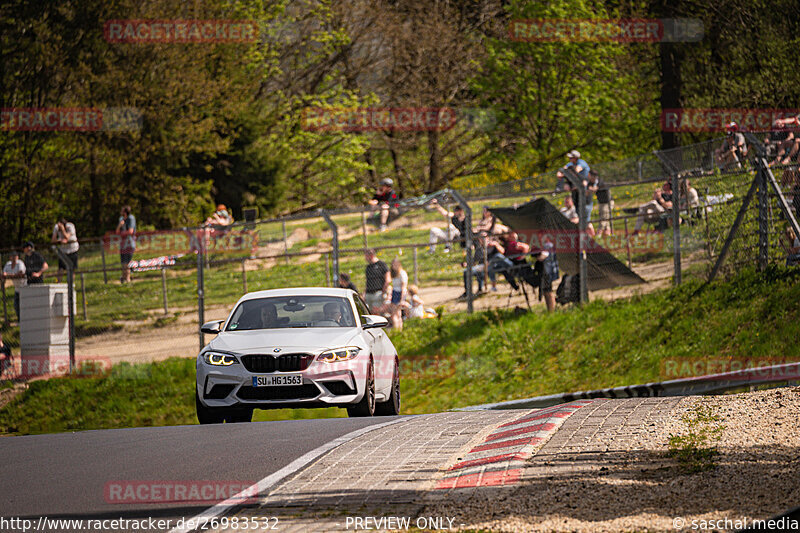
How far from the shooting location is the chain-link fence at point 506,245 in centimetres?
1906

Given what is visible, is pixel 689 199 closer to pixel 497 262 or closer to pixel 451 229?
pixel 497 262

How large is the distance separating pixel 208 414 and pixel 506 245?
34.6 ft

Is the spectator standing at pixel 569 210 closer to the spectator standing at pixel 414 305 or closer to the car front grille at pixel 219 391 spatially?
the spectator standing at pixel 414 305

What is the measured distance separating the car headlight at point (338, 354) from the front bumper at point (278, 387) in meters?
0.06

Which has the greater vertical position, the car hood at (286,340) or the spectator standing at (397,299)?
the car hood at (286,340)

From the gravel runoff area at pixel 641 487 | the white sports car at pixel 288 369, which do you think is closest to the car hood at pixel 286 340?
the white sports car at pixel 288 369

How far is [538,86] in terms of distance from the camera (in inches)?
1903

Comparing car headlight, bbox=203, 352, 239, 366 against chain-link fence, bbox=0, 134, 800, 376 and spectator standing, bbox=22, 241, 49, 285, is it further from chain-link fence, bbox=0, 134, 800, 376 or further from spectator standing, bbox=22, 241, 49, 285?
spectator standing, bbox=22, 241, 49, 285

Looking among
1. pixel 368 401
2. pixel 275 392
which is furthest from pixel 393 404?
pixel 275 392

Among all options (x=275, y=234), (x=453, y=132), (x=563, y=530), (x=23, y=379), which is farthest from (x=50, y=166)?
(x=563, y=530)

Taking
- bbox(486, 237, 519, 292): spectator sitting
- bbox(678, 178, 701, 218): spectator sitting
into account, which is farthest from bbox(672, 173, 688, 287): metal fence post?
bbox(486, 237, 519, 292): spectator sitting

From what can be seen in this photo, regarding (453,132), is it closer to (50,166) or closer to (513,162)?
(513,162)

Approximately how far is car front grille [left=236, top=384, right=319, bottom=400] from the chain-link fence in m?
8.47

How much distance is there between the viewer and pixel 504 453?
29.0ft
